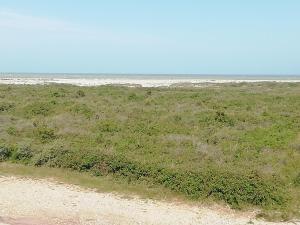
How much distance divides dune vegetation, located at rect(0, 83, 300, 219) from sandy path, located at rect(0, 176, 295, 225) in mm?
1222

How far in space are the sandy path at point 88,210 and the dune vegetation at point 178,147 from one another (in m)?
1.22

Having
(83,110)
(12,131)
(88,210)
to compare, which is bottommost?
(88,210)

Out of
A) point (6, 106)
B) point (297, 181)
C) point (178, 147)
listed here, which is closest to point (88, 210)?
point (178, 147)

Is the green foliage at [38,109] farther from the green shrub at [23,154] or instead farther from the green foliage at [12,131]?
the green shrub at [23,154]

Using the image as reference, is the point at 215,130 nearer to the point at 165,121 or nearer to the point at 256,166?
the point at 165,121

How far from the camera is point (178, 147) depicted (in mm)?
19984

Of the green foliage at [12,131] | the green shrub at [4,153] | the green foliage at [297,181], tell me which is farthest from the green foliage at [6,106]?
the green foliage at [297,181]

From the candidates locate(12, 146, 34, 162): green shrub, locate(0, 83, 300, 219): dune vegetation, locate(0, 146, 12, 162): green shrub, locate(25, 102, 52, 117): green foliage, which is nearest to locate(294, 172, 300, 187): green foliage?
locate(0, 83, 300, 219): dune vegetation

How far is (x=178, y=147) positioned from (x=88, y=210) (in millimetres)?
6934

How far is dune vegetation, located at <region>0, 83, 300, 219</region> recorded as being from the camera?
15.6m

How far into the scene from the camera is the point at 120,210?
Answer: 14125 mm

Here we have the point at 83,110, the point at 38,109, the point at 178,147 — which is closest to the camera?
the point at 178,147

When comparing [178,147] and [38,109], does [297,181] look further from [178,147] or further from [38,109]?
[38,109]

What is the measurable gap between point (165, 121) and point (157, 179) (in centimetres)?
962
